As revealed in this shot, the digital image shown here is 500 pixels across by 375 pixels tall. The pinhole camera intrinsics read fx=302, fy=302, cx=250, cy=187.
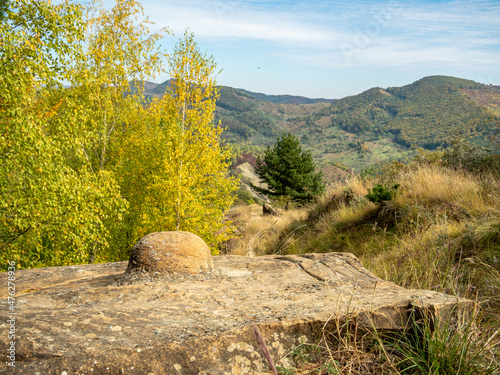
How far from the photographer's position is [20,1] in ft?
24.1

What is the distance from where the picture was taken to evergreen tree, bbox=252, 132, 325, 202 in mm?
29688

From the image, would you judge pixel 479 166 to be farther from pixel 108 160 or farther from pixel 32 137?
pixel 108 160

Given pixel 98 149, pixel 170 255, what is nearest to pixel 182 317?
pixel 170 255

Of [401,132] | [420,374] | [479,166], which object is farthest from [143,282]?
[401,132]

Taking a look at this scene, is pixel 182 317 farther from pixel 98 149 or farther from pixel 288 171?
pixel 288 171

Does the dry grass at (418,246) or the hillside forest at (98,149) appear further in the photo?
the hillside forest at (98,149)

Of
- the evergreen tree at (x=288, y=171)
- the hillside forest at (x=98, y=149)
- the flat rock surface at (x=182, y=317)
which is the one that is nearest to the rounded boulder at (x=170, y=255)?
the flat rock surface at (x=182, y=317)

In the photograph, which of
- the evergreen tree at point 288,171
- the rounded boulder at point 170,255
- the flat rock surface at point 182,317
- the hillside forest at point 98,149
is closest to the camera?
the flat rock surface at point 182,317

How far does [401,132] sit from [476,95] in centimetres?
5453

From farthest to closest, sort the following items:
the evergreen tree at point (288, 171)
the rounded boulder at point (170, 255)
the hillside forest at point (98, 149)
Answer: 1. the evergreen tree at point (288, 171)
2. the hillside forest at point (98, 149)
3. the rounded boulder at point (170, 255)

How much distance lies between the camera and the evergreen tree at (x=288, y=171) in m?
29.7

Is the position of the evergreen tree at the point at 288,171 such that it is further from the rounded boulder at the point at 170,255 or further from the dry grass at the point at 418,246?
the rounded boulder at the point at 170,255

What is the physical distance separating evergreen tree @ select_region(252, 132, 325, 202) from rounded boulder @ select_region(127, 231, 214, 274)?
84.7 ft

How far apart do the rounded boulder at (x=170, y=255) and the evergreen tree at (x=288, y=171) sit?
2581 cm
